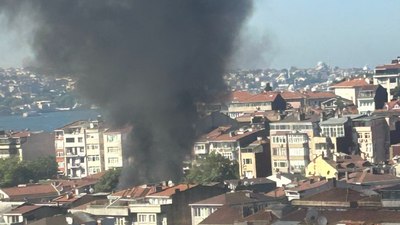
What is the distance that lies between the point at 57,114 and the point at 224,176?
452 ft

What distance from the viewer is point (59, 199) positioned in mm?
50281

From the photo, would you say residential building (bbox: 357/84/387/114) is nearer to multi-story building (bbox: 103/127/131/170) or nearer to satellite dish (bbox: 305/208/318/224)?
multi-story building (bbox: 103/127/131/170)

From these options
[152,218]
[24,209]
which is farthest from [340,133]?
[24,209]

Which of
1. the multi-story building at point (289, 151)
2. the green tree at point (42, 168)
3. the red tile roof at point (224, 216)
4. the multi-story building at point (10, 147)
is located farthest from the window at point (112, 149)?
the red tile roof at point (224, 216)

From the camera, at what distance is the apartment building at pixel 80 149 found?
75875mm

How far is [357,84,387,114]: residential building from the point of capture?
81.6 m

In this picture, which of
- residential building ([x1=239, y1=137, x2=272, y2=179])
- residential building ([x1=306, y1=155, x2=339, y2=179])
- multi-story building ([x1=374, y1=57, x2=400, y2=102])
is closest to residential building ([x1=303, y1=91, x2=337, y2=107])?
multi-story building ([x1=374, y1=57, x2=400, y2=102])

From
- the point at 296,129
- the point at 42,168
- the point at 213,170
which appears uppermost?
the point at 296,129

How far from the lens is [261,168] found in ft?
212

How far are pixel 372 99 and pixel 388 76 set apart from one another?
1211cm

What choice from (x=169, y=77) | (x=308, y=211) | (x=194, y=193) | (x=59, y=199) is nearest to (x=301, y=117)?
(x=169, y=77)

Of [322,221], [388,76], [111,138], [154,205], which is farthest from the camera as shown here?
[388,76]

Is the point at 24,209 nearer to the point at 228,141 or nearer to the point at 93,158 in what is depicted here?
the point at 228,141

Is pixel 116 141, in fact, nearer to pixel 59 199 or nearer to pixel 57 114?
pixel 59 199
